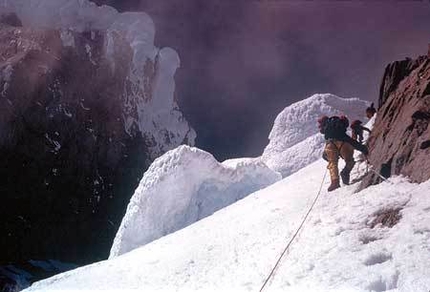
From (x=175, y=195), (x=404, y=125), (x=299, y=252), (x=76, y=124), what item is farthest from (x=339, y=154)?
(x=76, y=124)

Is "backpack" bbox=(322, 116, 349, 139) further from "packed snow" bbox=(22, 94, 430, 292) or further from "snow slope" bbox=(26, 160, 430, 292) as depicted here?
"snow slope" bbox=(26, 160, 430, 292)

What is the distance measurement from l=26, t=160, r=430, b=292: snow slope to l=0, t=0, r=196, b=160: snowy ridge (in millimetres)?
85072

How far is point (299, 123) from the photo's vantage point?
3133 cm

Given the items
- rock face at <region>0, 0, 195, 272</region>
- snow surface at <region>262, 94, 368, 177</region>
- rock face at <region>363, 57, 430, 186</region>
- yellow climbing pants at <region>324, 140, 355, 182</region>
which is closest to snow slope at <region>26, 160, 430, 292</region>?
rock face at <region>363, 57, 430, 186</region>

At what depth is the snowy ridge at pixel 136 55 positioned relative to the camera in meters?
97.9

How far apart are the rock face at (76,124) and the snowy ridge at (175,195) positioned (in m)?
63.0

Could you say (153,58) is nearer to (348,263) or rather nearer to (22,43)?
(22,43)

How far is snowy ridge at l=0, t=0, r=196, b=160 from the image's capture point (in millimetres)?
97938

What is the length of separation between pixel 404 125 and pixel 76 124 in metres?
93.4

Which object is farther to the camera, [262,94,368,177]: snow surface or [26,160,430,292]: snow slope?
[262,94,368,177]: snow surface

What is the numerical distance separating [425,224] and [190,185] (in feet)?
45.8

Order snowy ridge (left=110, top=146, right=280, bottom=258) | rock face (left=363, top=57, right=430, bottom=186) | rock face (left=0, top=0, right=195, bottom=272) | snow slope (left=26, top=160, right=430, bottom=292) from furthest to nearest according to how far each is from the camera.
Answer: rock face (left=0, top=0, right=195, bottom=272) → snowy ridge (left=110, top=146, right=280, bottom=258) → rock face (left=363, top=57, right=430, bottom=186) → snow slope (left=26, top=160, right=430, bottom=292)

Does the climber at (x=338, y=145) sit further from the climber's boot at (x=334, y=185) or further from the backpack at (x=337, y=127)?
the climber's boot at (x=334, y=185)

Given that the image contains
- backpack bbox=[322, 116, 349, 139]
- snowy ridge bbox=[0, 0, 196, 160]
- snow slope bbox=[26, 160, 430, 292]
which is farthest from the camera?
snowy ridge bbox=[0, 0, 196, 160]
